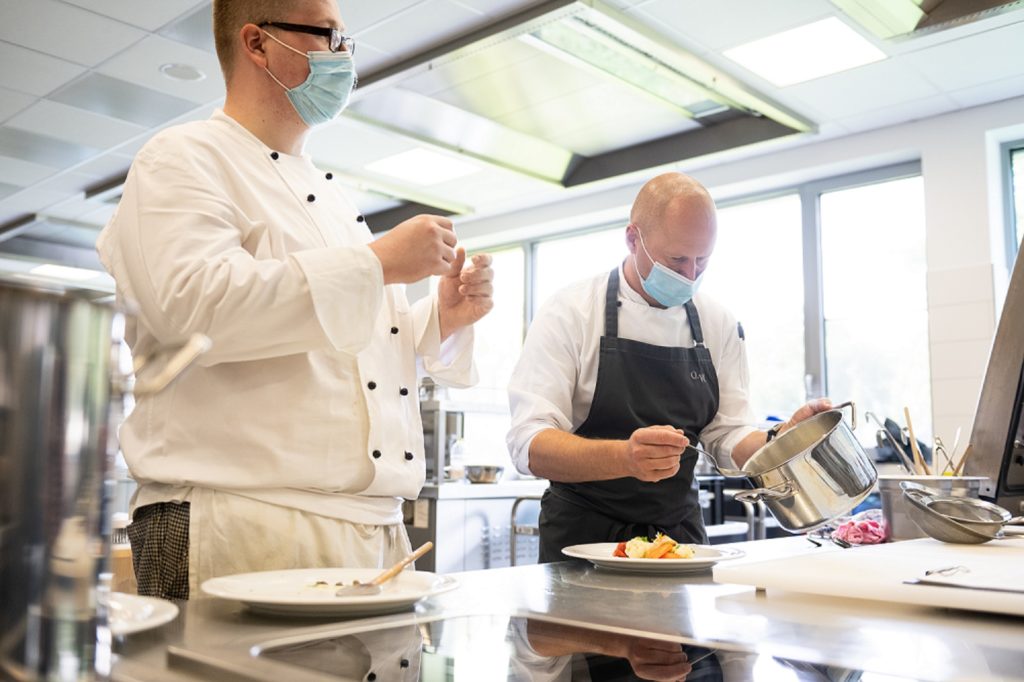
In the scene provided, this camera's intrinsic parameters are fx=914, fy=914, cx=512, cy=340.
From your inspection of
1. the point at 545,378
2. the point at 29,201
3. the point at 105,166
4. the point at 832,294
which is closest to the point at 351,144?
the point at 105,166

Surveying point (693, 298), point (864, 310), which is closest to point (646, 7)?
point (693, 298)

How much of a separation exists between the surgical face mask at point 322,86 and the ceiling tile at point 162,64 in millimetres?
3453

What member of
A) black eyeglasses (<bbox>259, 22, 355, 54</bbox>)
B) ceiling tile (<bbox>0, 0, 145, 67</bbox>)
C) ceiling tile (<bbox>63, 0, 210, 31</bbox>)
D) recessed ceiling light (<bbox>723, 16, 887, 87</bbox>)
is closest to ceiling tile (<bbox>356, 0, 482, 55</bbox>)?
ceiling tile (<bbox>63, 0, 210, 31</bbox>)

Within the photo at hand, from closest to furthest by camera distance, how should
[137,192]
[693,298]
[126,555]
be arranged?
[137,192]
[693,298]
[126,555]

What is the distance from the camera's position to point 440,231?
1.14m

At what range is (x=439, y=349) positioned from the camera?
148 cm

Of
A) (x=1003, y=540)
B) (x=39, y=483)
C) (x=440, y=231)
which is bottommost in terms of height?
(x=1003, y=540)

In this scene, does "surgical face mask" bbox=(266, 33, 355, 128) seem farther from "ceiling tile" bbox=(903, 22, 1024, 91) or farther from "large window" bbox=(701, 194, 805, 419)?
"large window" bbox=(701, 194, 805, 419)

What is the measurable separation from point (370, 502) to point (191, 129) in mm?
573

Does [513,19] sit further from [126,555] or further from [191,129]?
[191,129]

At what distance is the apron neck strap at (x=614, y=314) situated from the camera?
2156 mm

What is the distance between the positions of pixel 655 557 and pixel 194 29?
384 cm

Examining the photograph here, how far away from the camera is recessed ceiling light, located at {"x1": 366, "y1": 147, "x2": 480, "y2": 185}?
20.2ft

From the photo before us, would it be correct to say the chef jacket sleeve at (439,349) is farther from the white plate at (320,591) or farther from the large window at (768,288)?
the large window at (768,288)
